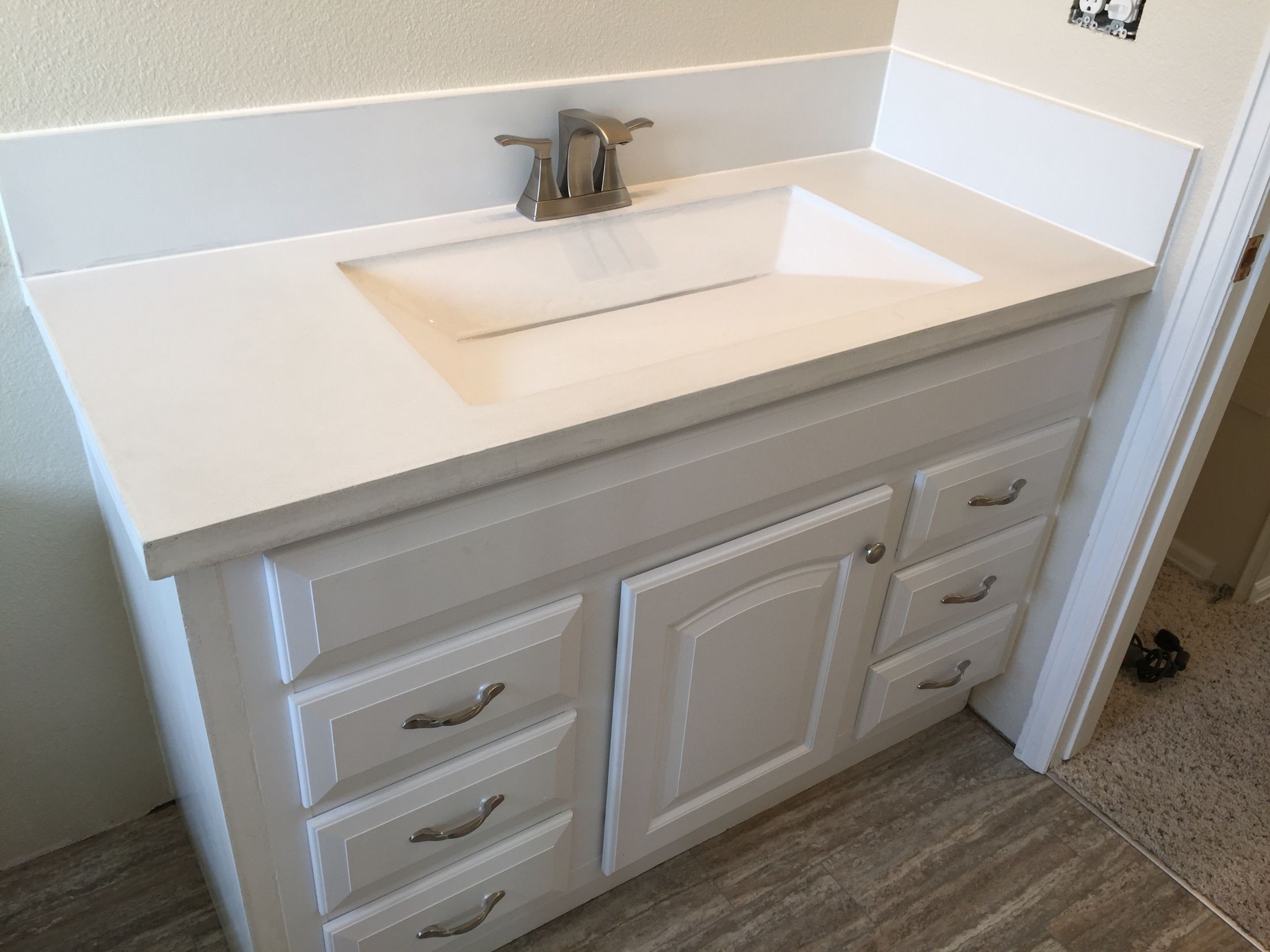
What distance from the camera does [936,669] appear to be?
1.56 meters

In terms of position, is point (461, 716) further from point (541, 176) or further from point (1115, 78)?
point (1115, 78)

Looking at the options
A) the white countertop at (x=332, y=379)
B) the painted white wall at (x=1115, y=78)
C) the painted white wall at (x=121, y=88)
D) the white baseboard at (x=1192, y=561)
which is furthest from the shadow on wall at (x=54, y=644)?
the white baseboard at (x=1192, y=561)

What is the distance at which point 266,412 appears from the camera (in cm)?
91

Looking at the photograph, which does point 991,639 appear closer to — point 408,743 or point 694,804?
point 694,804

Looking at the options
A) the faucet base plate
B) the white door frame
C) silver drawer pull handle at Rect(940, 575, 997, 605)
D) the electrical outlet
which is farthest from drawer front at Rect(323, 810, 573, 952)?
the electrical outlet

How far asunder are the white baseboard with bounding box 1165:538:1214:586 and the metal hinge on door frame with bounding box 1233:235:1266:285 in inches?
41.2

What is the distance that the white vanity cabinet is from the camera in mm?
927

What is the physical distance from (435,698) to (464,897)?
0.32 m

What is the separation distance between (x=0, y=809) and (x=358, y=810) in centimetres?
72

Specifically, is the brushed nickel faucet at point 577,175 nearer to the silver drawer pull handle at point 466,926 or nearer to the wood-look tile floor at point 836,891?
the silver drawer pull handle at point 466,926

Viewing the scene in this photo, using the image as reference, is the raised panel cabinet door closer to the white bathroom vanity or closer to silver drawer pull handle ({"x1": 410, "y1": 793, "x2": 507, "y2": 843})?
the white bathroom vanity

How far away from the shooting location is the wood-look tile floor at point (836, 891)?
1425 millimetres

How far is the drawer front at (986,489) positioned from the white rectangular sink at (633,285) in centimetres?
23

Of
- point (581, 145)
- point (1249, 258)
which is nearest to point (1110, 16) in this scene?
point (1249, 258)
